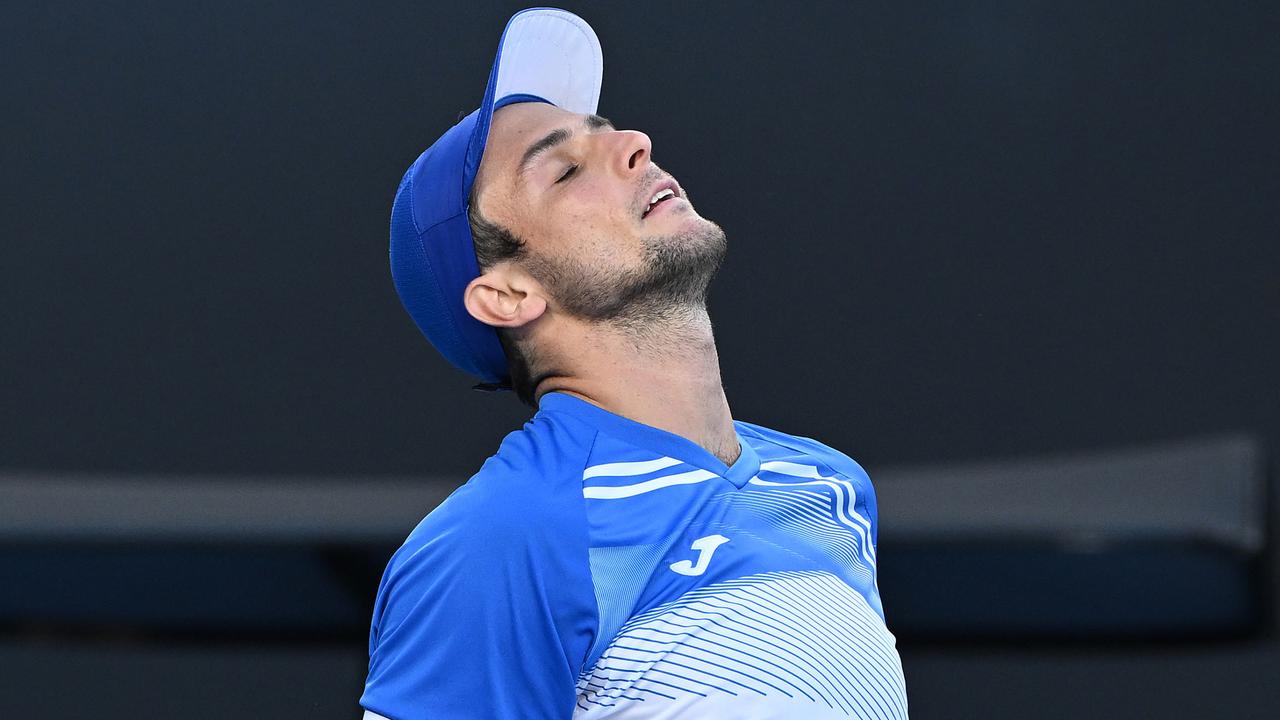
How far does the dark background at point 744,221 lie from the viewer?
2.77 metres

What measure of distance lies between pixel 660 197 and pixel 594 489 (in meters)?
0.39

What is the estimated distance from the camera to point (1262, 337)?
275 centimetres

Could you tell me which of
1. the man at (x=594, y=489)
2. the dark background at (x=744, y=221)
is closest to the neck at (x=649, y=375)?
the man at (x=594, y=489)

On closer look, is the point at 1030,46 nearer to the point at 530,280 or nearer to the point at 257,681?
the point at 530,280

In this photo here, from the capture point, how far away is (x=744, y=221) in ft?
9.16

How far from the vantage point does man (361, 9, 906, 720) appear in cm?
109

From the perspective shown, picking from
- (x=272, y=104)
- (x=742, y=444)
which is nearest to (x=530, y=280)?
(x=742, y=444)

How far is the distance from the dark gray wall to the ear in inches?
55.5

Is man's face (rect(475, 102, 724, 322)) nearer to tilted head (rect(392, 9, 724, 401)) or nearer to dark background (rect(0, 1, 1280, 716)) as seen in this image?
tilted head (rect(392, 9, 724, 401))

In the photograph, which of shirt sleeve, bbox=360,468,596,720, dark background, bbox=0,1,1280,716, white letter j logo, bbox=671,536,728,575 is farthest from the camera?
dark background, bbox=0,1,1280,716

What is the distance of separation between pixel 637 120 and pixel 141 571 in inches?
59.7

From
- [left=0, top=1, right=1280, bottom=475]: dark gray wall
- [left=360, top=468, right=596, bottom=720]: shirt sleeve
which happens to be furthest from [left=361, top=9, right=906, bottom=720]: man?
[left=0, top=1, right=1280, bottom=475]: dark gray wall

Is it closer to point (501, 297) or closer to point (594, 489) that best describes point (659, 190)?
point (501, 297)

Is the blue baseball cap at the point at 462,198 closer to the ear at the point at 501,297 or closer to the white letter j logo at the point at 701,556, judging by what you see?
the ear at the point at 501,297
